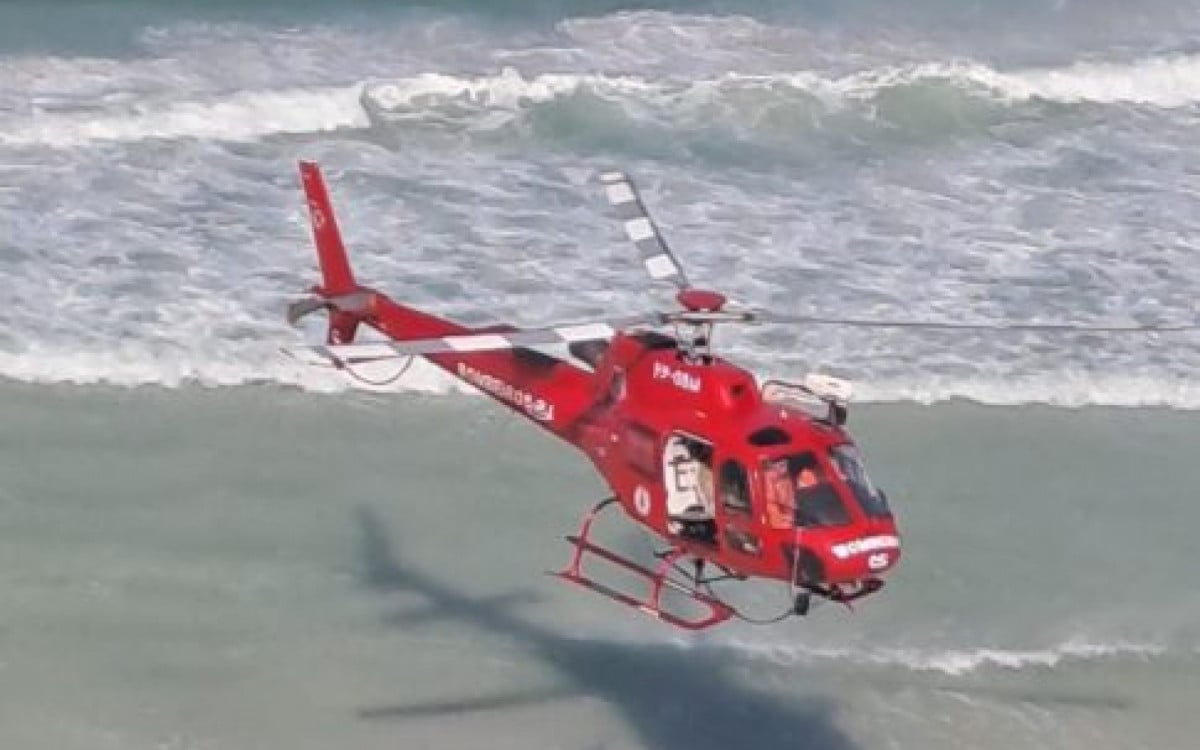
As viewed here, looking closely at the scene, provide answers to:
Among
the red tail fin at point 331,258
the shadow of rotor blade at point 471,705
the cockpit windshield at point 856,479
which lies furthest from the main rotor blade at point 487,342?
the shadow of rotor blade at point 471,705

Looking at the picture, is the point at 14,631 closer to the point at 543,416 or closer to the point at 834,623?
the point at 543,416

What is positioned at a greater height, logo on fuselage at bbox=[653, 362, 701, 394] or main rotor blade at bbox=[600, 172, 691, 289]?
main rotor blade at bbox=[600, 172, 691, 289]

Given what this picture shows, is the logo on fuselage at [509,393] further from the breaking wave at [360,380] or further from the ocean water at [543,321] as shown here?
the breaking wave at [360,380]

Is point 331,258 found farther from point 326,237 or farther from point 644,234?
point 644,234

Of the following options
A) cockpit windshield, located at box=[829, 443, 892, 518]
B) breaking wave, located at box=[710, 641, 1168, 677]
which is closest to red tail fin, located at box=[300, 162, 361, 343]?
breaking wave, located at box=[710, 641, 1168, 677]

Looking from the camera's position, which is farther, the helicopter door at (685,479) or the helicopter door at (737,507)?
the helicopter door at (685,479)

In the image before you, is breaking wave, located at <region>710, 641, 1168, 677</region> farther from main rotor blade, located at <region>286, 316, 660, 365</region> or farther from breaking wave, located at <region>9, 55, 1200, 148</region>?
breaking wave, located at <region>9, 55, 1200, 148</region>
